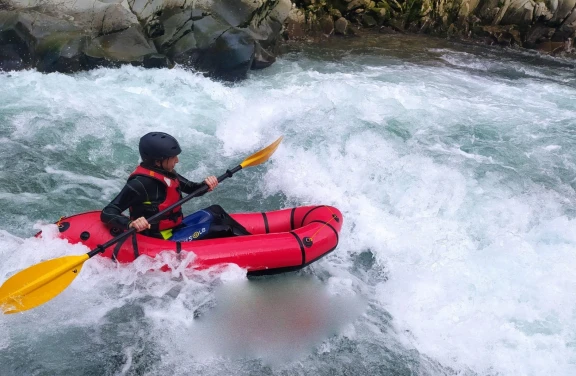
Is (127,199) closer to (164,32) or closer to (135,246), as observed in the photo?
(135,246)

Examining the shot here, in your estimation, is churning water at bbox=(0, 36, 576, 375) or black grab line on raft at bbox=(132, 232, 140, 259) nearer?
churning water at bbox=(0, 36, 576, 375)

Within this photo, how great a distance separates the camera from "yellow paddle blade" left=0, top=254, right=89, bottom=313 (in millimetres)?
3486

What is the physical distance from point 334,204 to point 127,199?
7.56 feet

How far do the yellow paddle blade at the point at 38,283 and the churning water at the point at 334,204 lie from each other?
23cm

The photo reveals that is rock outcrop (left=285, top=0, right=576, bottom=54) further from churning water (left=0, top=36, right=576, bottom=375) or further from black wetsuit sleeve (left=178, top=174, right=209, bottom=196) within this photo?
black wetsuit sleeve (left=178, top=174, right=209, bottom=196)

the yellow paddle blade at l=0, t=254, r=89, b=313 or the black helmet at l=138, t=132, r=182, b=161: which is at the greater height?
the black helmet at l=138, t=132, r=182, b=161

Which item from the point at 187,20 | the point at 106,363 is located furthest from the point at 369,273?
the point at 187,20

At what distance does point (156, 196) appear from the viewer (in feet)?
12.8

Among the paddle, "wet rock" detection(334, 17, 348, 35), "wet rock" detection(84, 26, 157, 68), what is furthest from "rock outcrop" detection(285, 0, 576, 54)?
the paddle

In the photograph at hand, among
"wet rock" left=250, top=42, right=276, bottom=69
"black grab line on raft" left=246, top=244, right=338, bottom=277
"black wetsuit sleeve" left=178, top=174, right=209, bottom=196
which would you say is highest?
"black wetsuit sleeve" left=178, top=174, right=209, bottom=196

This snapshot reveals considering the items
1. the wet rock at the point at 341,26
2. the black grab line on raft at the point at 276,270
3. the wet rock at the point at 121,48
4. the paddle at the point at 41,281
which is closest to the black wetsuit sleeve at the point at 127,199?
the paddle at the point at 41,281

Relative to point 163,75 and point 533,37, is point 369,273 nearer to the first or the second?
point 163,75

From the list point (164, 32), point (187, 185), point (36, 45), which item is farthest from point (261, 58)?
point (187, 185)

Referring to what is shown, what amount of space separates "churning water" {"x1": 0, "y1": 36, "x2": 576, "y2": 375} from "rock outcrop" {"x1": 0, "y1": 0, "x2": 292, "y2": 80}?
0.27 m
